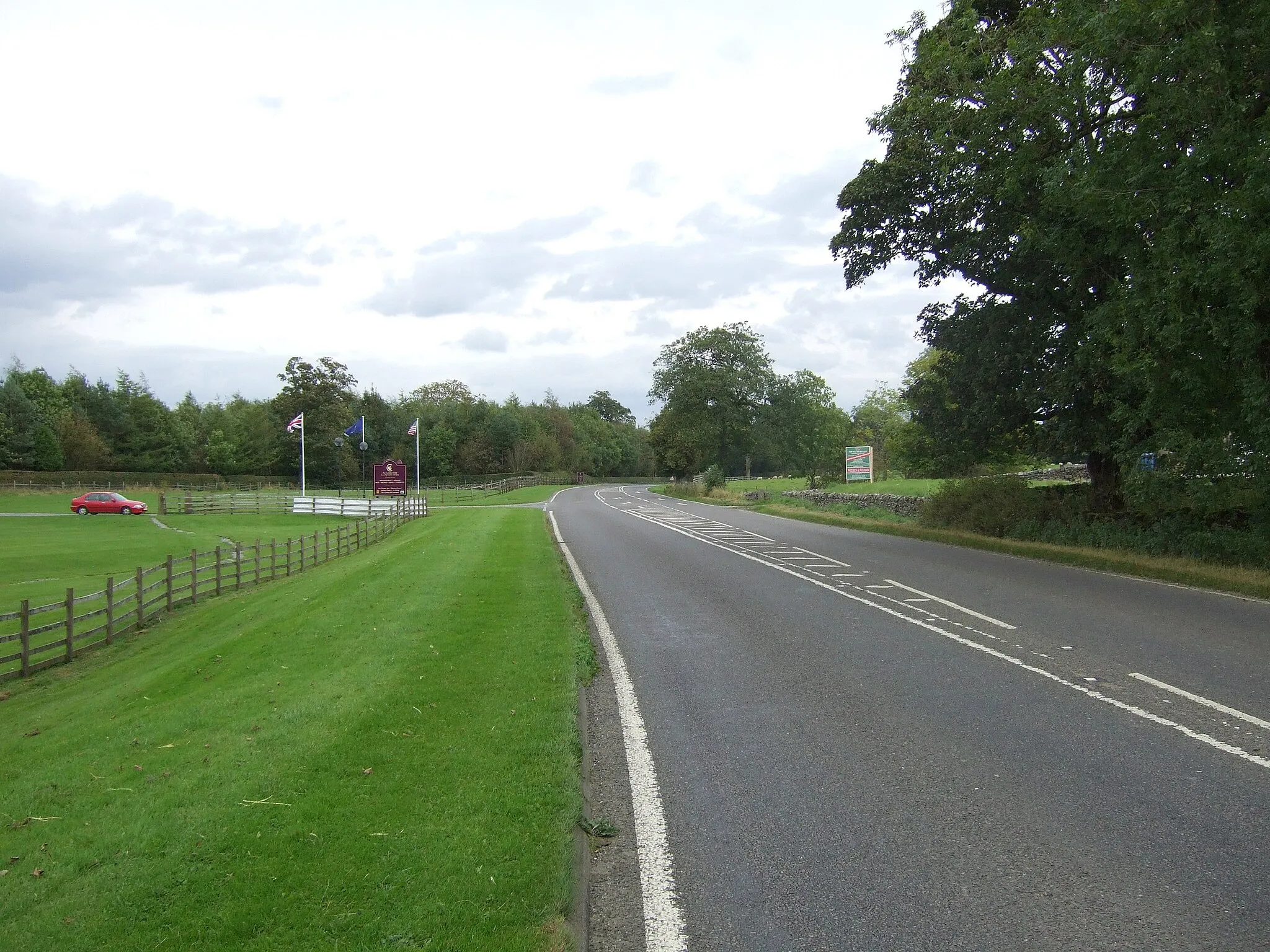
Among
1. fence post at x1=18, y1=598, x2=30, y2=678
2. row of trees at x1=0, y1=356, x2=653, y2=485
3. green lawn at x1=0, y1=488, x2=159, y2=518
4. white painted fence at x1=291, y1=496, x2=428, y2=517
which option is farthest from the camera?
row of trees at x1=0, y1=356, x2=653, y2=485

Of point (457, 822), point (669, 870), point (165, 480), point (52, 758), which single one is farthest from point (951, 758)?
point (165, 480)

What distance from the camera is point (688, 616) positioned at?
11117mm

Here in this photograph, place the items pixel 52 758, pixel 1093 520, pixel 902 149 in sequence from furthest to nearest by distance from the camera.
A: pixel 902 149 → pixel 1093 520 → pixel 52 758

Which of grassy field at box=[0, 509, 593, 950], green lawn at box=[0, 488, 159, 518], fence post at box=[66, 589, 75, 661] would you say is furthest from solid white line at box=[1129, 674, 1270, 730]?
green lawn at box=[0, 488, 159, 518]

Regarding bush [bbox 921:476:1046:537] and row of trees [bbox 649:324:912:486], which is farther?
row of trees [bbox 649:324:912:486]

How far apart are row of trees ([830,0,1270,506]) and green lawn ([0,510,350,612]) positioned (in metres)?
21.2

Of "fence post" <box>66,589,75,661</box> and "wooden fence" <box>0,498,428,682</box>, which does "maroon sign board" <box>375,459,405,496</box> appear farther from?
"fence post" <box>66,589,75,661</box>

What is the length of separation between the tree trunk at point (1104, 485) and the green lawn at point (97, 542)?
23207 millimetres

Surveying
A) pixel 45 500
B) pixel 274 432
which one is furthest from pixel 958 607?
pixel 274 432

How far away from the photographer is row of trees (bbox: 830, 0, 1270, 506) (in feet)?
40.6

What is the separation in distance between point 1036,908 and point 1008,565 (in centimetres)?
1292

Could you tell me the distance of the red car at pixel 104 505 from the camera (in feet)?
162

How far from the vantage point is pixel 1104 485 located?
1955 centimetres

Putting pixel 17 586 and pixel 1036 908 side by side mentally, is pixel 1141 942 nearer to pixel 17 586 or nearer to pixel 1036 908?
pixel 1036 908
